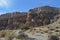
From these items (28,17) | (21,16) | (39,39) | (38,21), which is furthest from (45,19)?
(39,39)

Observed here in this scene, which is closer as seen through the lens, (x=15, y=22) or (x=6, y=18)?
(x=15, y=22)

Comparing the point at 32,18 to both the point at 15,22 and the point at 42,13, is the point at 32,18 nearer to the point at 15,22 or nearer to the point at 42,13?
the point at 42,13

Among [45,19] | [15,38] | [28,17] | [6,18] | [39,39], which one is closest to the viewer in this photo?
[15,38]

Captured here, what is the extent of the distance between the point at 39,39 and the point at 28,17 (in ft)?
218

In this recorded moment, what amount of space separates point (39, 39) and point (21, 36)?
261cm

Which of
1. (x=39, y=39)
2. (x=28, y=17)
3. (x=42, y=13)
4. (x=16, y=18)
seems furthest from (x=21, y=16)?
(x=39, y=39)

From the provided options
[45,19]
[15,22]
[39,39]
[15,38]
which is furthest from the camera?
[15,22]

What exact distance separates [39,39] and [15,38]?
→ 3.33 metres

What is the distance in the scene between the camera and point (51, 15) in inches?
3334

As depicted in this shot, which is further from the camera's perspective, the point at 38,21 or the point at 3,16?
the point at 3,16

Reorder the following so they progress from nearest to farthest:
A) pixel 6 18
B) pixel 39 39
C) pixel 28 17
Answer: pixel 39 39 < pixel 28 17 < pixel 6 18

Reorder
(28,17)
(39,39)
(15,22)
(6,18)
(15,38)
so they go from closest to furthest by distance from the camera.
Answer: (15,38) → (39,39) → (28,17) → (15,22) → (6,18)

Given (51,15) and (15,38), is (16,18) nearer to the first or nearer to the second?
(51,15)

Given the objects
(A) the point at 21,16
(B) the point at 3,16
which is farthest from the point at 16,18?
(B) the point at 3,16
